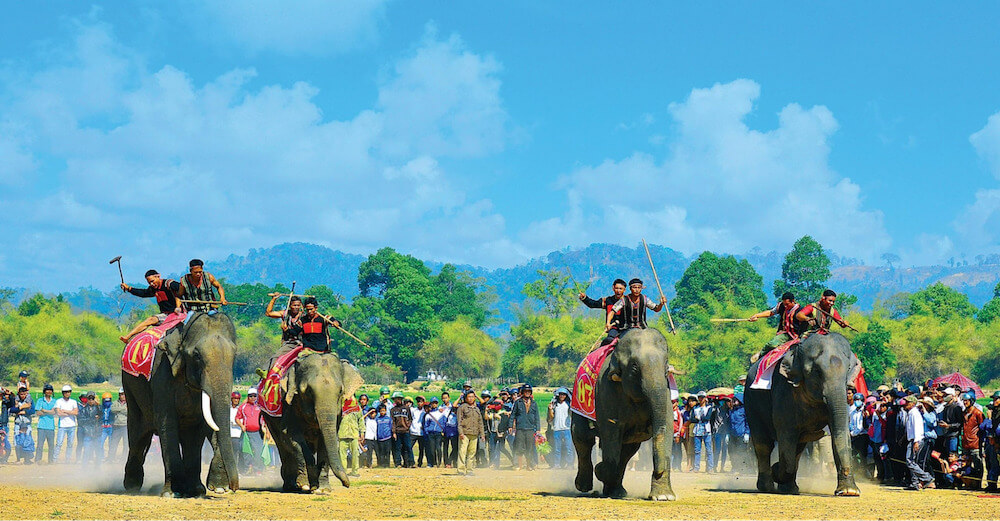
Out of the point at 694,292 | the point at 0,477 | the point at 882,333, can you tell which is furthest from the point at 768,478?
the point at 694,292

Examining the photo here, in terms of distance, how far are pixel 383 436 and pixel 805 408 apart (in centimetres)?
1435

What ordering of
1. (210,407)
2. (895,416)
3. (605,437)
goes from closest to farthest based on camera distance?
(210,407) < (605,437) < (895,416)

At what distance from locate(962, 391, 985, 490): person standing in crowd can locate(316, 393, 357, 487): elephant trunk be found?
10.5m

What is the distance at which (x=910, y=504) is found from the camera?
17828mm

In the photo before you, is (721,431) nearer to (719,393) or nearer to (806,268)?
(719,393)

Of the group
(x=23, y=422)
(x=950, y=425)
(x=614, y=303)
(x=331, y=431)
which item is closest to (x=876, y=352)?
(x=23, y=422)

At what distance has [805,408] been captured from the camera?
19.4 m

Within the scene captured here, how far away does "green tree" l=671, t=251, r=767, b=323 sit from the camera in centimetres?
14112


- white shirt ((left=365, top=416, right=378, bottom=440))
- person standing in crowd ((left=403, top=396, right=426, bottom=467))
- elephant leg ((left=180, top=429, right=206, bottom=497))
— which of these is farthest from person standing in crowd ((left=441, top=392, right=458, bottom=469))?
elephant leg ((left=180, top=429, right=206, bottom=497))

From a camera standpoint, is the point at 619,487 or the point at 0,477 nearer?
the point at 619,487

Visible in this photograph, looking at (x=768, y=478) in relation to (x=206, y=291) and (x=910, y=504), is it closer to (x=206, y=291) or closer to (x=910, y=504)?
(x=910, y=504)

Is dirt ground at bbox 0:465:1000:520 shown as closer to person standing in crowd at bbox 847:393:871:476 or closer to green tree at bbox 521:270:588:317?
person standing in crowd at bbox 847:393:871:476

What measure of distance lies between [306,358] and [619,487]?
5.20 meters

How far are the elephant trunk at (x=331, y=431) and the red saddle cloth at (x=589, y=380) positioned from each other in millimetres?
3693
